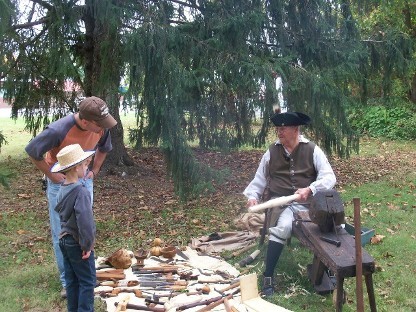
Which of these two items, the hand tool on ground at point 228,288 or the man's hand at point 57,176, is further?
the hand tool on ground at point 228,288

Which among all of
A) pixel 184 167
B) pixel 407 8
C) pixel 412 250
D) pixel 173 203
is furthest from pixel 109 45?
pixel 407 8

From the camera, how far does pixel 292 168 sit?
4.74 metres

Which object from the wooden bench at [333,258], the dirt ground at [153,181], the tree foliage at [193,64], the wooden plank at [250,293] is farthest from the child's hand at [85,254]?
the dirt ground at [153,181]

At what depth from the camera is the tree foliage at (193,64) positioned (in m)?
6.24

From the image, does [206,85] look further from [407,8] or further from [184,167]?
[407,8]

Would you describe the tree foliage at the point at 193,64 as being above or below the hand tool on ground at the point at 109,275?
above

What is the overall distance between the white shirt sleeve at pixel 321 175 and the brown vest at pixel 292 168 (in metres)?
0.04

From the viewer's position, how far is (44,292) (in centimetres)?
452

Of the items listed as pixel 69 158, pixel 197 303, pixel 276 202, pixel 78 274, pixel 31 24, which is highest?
pixel 31 24

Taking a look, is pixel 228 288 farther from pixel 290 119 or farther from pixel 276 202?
pixel 290 119

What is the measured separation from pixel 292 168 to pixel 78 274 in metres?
2.09

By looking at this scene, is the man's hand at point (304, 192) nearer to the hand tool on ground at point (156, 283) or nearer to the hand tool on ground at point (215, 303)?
the hand tool on ground at point (215, 303)

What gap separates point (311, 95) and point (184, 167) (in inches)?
82.6

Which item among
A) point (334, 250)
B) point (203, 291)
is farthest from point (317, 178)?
point (203, 291)
